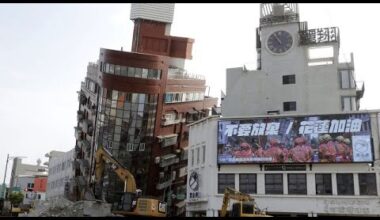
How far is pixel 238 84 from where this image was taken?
56.2 m

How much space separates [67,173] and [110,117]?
39341 millimetres

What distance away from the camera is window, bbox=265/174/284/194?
141ft

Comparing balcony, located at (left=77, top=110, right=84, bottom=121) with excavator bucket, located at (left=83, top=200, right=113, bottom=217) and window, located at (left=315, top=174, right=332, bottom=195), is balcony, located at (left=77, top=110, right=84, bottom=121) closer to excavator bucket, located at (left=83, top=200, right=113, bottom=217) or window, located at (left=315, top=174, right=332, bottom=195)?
excavator bucket, located at (left=83, top=200, right=113, bottom=217)

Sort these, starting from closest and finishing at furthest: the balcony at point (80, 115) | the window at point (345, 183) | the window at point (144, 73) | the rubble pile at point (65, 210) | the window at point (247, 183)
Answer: the rubble pile at point (65, 210) → the window at point (345, 183) → the window at point (247, 183) → the window at point (144, 73) → the balcony at point (80, 115)

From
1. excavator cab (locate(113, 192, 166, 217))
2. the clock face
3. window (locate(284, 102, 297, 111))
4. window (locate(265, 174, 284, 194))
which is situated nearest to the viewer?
excavator cab (locate(113, 192, 166, 217))

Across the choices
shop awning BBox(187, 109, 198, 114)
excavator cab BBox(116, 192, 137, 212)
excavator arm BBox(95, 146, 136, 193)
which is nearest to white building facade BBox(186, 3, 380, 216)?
excavator arm BBox(95, 146, 136, 193)

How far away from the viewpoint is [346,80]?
5097 centimetres

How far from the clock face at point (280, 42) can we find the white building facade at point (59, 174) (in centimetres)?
5350

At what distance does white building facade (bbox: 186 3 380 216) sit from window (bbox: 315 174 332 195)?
9 centimetres

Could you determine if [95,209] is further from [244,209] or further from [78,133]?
[78,133]

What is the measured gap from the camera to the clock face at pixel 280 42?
5462 centimetres

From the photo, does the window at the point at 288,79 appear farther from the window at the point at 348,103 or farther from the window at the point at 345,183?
the window at the point at 345,183

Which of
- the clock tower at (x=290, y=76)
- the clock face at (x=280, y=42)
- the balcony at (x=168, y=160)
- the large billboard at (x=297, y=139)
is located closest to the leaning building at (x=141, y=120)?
the balcony at (x=168, y=160)

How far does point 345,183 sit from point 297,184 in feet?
14.2
